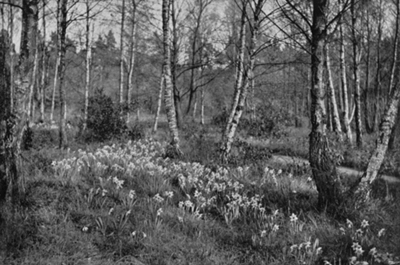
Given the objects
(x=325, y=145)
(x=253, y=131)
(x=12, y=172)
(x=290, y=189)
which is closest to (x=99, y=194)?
(x=12, y=172)

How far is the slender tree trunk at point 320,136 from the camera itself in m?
4.30

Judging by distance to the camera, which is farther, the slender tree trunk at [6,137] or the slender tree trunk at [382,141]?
the slender tree trunk at [382,141]

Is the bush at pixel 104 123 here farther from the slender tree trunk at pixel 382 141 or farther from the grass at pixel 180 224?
the slender tree trunk at pixel 382 141

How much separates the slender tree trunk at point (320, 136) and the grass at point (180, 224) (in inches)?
12.4

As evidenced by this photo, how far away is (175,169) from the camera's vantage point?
19.8 feet

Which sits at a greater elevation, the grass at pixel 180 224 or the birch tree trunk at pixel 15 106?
the birch tree trunk at pixel 15 106

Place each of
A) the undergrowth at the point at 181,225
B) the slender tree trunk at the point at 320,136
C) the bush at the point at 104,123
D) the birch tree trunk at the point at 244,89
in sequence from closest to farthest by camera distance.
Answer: the undergrowth at the point at 181,225, the slender tree trunk at the point at 320,136, the birch tree trunk at the point at 244,89, the bush at the point at 104,123

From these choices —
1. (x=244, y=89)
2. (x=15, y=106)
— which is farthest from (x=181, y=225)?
(x=244, y=89)

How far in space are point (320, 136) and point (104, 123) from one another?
7930 mm

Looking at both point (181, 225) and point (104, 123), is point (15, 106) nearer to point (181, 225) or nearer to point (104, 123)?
point (181, 225)

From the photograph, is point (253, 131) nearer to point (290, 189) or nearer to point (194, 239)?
point (290, 189)

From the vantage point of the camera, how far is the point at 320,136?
430 cm

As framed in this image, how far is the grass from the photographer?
3.40m

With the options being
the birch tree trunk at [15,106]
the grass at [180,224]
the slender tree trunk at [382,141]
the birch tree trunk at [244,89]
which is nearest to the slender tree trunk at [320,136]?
the grass at [180,224]
